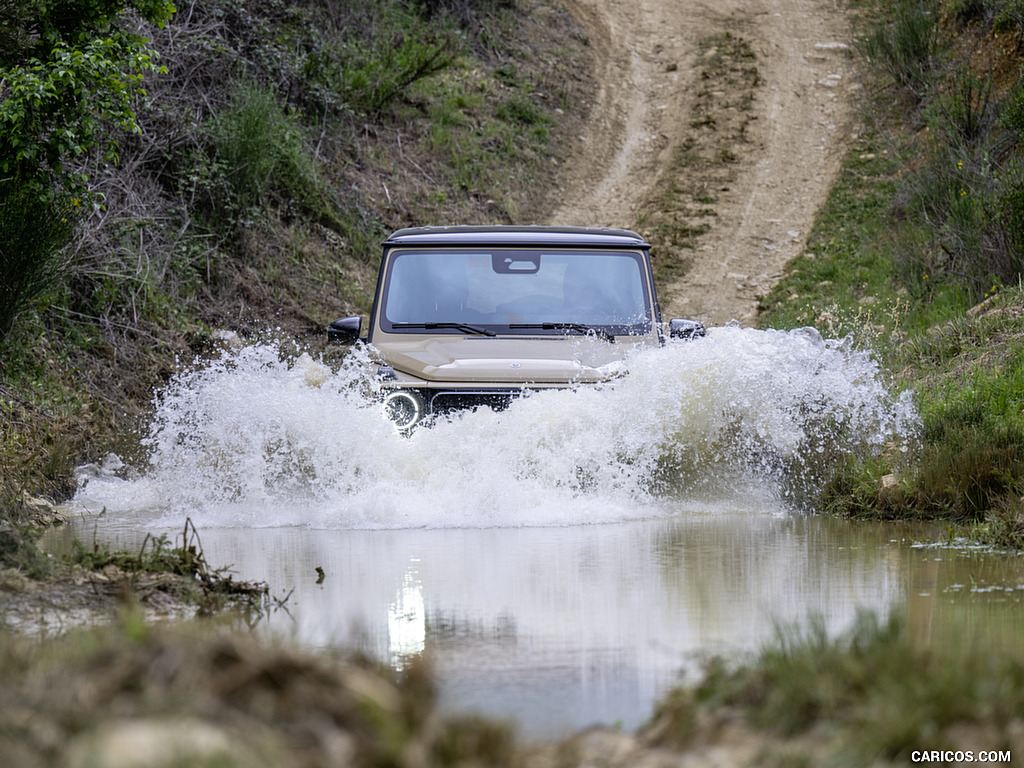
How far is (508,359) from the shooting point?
7.80 metres

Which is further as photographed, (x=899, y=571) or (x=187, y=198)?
(x=187, y=198)

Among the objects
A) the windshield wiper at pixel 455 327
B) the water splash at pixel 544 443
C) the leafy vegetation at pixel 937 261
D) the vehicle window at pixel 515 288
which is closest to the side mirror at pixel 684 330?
the water splash at pixel 544 443

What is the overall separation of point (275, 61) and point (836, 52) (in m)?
14.5

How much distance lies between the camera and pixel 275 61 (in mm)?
19094

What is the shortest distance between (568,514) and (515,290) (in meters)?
2.09

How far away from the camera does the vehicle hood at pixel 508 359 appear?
7590 millimetres

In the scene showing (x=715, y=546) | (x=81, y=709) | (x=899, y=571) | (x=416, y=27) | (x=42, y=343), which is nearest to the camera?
(x=81, y=709)

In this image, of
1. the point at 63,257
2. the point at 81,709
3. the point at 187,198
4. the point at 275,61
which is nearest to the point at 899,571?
the point at 81,709

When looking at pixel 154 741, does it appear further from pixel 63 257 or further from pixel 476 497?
pixel 63 257

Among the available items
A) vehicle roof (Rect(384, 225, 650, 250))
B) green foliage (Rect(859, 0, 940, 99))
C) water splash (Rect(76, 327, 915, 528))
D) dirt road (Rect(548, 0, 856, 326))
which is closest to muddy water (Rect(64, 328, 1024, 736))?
water splash (Rect(76, 327, 915, 528))

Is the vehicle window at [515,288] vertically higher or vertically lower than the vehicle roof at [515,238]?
lower

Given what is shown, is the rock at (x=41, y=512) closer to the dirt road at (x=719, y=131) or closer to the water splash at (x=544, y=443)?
the water splash at (x=544, y=443)

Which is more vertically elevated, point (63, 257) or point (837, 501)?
point (63, 257)

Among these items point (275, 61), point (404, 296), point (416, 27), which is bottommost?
point (404, 296)
